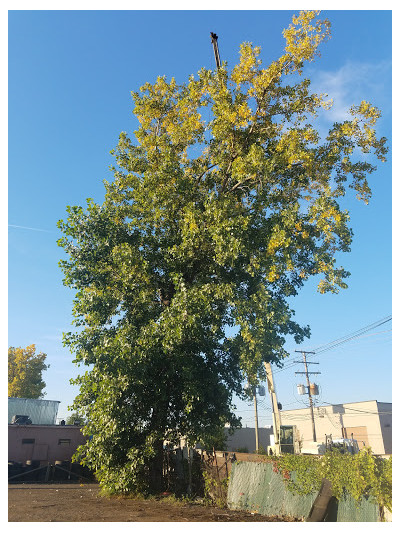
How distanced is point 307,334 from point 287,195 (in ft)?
20.5

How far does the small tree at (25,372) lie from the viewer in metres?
53.7

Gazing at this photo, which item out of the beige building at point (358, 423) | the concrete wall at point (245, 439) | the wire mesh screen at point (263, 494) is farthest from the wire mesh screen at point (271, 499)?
the concrete wall at point (245, 439)

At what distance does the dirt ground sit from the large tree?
38.4 inches

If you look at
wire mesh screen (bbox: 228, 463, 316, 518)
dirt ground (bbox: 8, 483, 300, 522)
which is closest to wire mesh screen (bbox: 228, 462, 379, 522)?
wire mesh screen (bbox: 228, 463, 316, 518)

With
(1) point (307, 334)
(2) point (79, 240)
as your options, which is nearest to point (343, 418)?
(1) point (307, 334)

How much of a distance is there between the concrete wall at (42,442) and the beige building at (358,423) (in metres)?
24.3

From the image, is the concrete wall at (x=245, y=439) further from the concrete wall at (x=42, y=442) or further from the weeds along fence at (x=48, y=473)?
the weeds along fence at (x=48, y=473)

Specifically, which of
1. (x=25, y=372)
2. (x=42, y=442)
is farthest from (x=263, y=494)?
(x=25, y=372)

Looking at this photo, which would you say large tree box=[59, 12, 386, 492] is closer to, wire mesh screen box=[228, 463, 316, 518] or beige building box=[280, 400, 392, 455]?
wire mesh screen box=[228, 463, 316, 518]

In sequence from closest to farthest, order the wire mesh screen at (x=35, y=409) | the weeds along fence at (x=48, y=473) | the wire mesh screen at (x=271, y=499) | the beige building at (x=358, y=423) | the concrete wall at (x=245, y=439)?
the wire mesh screen at (x=271, y=499), the weeds along fence at (x=48, y=473), the wire mesh screen at (x=35, y=409), the beige building at (x=358, y=423), the concrete wall at (x=245, y=439)

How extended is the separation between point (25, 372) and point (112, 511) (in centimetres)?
4829

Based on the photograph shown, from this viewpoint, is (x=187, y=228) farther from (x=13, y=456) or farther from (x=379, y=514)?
(x=13, y=456)

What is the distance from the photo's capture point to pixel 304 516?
36.7 feet

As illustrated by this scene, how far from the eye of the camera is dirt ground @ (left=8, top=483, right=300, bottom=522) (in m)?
11.8
